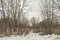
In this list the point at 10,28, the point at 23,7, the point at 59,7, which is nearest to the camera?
the point at 59,7

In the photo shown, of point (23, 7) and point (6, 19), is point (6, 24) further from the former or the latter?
point (23, 7)

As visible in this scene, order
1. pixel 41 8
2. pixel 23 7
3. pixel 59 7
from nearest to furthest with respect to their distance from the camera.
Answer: pixel 59 7, pixel 23 7, pixel 41 8

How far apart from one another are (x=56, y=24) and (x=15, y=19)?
838cm

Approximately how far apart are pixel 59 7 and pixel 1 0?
1411 cm

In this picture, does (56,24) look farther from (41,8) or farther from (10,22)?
(10,22)

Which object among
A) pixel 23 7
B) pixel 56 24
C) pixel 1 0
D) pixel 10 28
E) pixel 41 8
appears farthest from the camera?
pixel 41 8

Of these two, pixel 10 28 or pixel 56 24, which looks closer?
pixel 10 28

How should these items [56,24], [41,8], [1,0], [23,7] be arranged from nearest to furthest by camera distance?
[1,0], [23,7], [56,24], [41,8]

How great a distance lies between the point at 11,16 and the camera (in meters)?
29.9

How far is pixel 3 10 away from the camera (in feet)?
96.9

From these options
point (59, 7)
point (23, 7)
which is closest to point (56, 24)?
point (23, 7)

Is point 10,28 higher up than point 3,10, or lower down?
lower down

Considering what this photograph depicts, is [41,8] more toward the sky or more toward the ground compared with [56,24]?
more toward the sky

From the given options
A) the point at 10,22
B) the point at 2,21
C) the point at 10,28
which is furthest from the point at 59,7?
the point at 2,21
